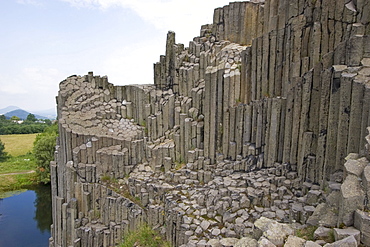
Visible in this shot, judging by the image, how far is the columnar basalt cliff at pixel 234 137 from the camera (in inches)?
286

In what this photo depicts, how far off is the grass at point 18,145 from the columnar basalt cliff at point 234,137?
33389 mm

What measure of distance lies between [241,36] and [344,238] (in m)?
10.8

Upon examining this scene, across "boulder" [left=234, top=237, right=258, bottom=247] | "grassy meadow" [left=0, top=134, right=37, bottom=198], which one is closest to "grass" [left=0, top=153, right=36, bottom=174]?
"grassy meadow" [left=0, top=134, right=37, bottom=198]

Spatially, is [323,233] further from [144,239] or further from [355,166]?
[144,239]

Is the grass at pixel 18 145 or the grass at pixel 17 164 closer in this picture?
the grass at pixel 17 164

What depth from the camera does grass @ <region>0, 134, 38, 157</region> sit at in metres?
45.1

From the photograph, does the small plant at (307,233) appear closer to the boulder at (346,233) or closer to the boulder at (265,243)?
the boulder at (346,233)

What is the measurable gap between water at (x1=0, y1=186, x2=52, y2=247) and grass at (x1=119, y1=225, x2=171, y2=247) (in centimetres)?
1417

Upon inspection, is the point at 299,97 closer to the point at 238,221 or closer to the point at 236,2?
the point at 238,221

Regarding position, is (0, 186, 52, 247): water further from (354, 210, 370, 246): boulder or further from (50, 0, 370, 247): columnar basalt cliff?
(354, 210, 370, 246): boulder

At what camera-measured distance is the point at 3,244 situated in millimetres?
21453

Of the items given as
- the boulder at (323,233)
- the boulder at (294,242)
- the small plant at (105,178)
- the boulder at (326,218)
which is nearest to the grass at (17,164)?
the small plant at (105,178)

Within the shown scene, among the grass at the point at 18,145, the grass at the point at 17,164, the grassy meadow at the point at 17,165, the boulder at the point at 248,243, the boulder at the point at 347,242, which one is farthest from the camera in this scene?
the grass at the point at 18,145

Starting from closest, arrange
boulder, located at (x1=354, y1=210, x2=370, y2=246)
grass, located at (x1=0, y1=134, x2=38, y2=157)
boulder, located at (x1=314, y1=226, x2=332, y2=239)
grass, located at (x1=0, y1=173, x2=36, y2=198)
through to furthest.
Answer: boulder, located at (x1=354, y1=210, x2=370, y2=246) < boulder, located at (x1=314, y1=226, x2=332, y2=239) < grass, located at (x1=0, y1=173, x2=36, y2=198) < grass, located at (x1=0, y1=134, x2=38, y2=157)
